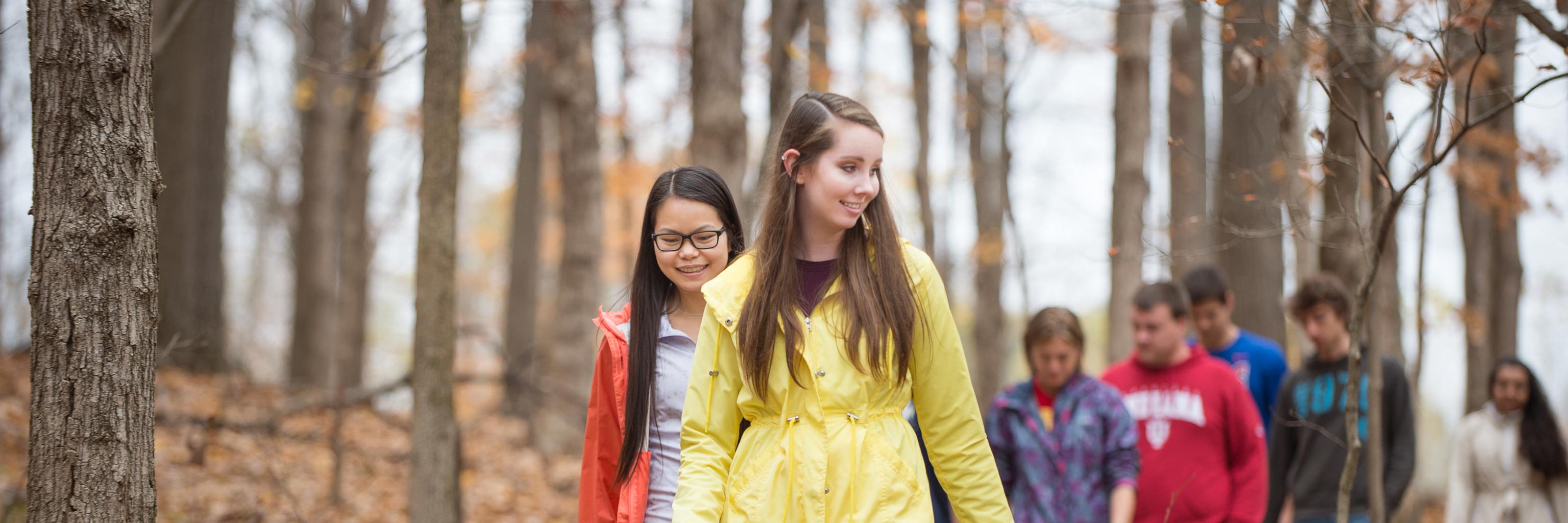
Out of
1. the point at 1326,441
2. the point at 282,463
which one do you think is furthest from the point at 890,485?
the point at 282,463

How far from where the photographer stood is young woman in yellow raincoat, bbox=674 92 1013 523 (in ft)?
7.82

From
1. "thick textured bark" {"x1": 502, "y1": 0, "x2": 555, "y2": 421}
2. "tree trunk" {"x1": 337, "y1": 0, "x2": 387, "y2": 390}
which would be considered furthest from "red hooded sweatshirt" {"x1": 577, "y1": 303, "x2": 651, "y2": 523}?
"thick textured bark" {"x1": 502, "y1": 0, "x2": 555, "y2": 421}

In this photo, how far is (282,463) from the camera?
659 centimetres

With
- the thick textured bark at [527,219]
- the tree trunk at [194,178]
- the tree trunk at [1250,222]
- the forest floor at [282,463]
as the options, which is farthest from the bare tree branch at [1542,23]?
the thick textured bark at [527,219]

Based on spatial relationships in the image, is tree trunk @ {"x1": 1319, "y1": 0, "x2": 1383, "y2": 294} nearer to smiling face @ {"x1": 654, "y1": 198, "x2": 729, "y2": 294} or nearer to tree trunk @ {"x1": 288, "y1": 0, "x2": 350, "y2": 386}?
smiling face @ {"x1": 654, "y1": 198, "x2": 729, "y2": 294}

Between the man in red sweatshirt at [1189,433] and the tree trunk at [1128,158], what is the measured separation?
2598mm

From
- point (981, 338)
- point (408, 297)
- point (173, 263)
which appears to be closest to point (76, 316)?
point (173, 263)

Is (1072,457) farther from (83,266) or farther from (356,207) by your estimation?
(356,207)

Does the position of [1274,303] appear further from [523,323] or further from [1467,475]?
[523,323]

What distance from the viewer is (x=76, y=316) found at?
2.70 metres

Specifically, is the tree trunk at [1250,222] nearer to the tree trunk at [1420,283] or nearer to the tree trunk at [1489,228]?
the tree trunk at [1489,228]

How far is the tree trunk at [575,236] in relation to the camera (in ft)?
32.1

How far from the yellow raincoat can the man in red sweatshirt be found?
7.56 feet

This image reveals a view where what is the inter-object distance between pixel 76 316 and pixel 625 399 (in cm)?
141
